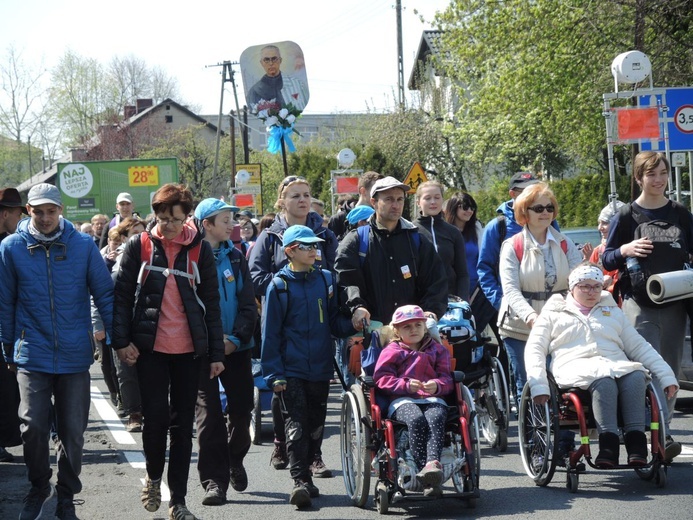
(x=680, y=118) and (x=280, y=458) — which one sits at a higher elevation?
(x=680, y=118)

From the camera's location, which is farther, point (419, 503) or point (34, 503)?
point (419, 503)

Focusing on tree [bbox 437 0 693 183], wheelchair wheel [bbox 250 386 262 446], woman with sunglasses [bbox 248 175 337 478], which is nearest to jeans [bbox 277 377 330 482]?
woman with sunglasses [bbox 248 175 337 478]

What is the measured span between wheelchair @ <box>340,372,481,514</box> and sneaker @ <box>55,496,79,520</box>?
1.78m

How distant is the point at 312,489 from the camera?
748 centimetres

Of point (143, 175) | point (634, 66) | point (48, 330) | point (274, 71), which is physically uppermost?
point (274, 71)

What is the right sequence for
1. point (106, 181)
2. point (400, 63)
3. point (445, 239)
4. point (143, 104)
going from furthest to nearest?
point (143, 104) → point (400, 63) → point (106, 181) → point (445, 239)

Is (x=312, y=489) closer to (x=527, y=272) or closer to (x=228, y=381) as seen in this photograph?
(x=228, y=381)

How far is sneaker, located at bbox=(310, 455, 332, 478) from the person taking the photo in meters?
8.30

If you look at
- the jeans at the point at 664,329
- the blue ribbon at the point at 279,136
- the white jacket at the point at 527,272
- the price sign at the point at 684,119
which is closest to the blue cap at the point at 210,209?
the white jacket at the point at 527,272

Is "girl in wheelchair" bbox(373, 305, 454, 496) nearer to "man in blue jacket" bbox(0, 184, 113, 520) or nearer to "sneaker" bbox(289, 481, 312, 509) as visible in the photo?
"sneaker" bbox(289, 481, 312, 509)

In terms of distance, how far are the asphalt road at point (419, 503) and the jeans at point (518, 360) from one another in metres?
0.63

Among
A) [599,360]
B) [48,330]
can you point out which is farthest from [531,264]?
[48,330]

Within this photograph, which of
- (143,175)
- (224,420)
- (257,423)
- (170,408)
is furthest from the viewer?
(143,175)

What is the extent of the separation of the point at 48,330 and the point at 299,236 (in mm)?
1753
